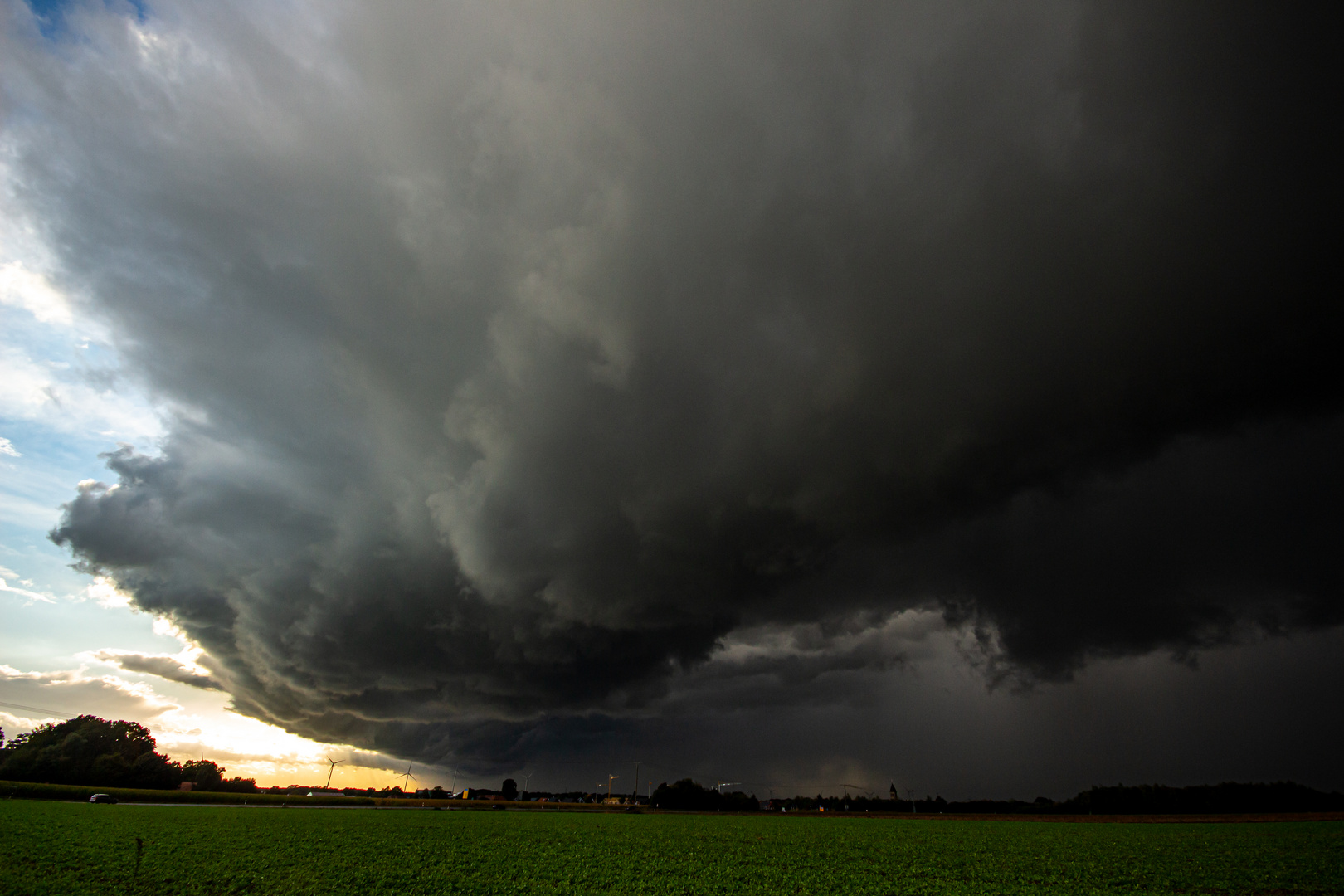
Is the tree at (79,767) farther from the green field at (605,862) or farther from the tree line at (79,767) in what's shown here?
the green field at (605,862)

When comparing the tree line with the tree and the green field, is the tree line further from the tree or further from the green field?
the green field

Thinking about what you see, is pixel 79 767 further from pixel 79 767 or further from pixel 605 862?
pixel 605 862

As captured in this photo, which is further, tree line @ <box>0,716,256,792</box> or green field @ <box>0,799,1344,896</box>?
tree line @ <box>0,716,256,792</box>

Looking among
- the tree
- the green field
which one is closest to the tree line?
the tree

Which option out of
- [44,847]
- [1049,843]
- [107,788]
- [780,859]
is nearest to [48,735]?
[107,788]

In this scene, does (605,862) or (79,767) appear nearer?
(605,862)

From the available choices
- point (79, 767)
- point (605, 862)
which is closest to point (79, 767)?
point (79, 767)

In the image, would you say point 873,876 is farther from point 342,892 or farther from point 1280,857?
point 1280,857

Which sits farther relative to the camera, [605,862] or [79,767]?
[79,767]

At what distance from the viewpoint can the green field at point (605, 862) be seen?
3353 centimetres

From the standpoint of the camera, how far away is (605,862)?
4450cm

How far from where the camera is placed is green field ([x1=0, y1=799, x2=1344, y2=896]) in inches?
1320

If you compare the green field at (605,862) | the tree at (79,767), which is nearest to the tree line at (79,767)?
the tree at (79,767)

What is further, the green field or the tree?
the tree
